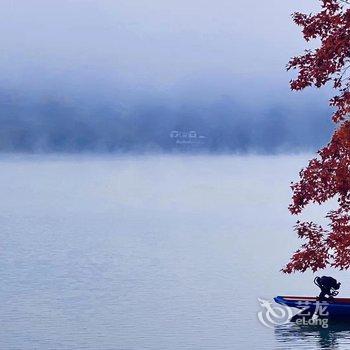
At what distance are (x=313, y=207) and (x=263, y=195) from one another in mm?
33491

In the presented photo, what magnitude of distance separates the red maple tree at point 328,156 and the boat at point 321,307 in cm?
2019

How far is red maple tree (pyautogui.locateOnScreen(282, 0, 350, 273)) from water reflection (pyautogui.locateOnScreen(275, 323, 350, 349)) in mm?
20435

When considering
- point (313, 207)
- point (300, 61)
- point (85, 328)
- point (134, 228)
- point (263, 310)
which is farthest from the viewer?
point (313, 207)

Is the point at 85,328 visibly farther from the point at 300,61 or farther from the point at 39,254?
the point at 39,254

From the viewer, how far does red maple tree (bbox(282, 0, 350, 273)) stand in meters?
17.4

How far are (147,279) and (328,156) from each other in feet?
160

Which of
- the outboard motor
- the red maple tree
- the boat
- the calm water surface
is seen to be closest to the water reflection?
the calm water surface

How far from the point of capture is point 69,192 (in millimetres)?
193000

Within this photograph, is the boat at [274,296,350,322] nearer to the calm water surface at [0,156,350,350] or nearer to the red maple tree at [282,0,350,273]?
the calm water surface at [0,156,350,350]

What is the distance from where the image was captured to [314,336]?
40.2 metres

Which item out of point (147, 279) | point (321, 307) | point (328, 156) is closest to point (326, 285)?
point (321, 307)

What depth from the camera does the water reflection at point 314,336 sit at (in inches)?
1518

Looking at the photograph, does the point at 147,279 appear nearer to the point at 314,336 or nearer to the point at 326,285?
the point at 314,336

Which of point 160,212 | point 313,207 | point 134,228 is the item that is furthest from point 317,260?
point 313,207
